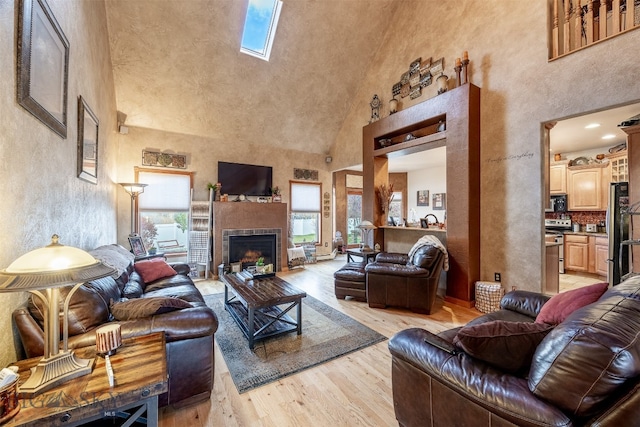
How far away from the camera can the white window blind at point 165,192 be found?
507 cm

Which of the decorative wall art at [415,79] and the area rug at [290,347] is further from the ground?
the decorative wall art at [415,79]

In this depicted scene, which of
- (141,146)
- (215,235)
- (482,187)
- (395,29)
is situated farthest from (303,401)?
(395,29)

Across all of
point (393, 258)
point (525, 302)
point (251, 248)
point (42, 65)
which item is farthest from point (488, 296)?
point (42, 65)

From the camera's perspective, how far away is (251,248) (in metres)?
5.73

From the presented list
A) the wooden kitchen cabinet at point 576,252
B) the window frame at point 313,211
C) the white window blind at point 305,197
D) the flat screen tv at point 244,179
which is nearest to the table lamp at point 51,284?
the flat screen tv at point 244,179

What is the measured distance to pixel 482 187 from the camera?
384 cm

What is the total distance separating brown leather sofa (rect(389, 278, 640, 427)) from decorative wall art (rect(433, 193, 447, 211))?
6971 mm

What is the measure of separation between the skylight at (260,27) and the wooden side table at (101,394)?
508 cm

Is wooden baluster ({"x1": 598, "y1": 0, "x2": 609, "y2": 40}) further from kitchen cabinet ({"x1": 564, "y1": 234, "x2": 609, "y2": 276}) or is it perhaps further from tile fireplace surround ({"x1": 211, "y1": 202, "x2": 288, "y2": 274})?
tile fireplace surround ({"x1": 211, "y1": 202, "x2": 288, "y2": 274})

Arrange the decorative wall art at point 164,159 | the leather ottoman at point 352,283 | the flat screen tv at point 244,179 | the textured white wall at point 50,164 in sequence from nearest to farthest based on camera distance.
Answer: the textured white wall at point 50,164, the leather ottoman at point 352,283, the decorative wall art at point 164,159, the flat screen tv at point 244,179

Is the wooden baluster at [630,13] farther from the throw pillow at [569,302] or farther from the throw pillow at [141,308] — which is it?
the throw pillow at [141,308]

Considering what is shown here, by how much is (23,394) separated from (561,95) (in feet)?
16.4

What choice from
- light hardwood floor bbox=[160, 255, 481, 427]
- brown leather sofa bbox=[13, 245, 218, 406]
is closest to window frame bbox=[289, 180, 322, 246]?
light hardwood floor bbox=[160, 255, 481, 427]

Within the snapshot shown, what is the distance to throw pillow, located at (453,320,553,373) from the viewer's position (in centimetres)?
117
